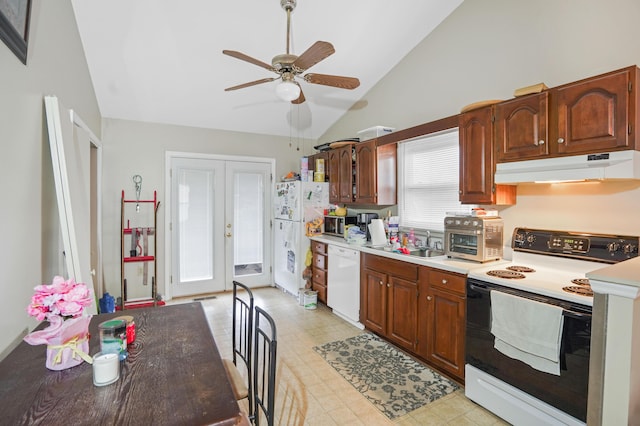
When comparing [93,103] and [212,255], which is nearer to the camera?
[93,103]

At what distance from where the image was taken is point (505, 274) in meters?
2.24

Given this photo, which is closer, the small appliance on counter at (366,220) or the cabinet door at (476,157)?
the cabinet door at (476,157)

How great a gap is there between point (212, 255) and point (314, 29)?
333 centimetres

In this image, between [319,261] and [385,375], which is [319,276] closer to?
[319,261]

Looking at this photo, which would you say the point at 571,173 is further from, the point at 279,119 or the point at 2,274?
the point at 279,119

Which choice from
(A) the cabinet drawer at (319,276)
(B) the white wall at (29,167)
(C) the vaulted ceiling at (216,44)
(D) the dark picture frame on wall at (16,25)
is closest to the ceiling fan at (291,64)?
(C) the vaulted ceiling at (216,44)

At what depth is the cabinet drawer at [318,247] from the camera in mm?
4183

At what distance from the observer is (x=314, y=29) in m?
3.25

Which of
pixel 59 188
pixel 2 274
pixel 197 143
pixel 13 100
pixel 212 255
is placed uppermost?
pixel 197 143

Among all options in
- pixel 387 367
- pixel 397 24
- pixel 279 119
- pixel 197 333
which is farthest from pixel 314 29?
pixel 387 367

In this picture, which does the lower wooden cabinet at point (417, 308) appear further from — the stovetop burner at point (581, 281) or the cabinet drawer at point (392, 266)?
the stovetop burner at point (581, 281)

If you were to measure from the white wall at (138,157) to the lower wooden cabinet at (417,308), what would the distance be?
2.86m

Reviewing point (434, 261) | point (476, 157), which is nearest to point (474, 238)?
point (434, 261)

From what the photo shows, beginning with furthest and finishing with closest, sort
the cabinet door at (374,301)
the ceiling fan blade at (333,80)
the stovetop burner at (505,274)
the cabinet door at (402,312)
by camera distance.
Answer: the cabinet door at (374,301) → the cabinet door at (402,312) → the ceiling fan blade at (333,80) → the stovetop burner at (505,274)
